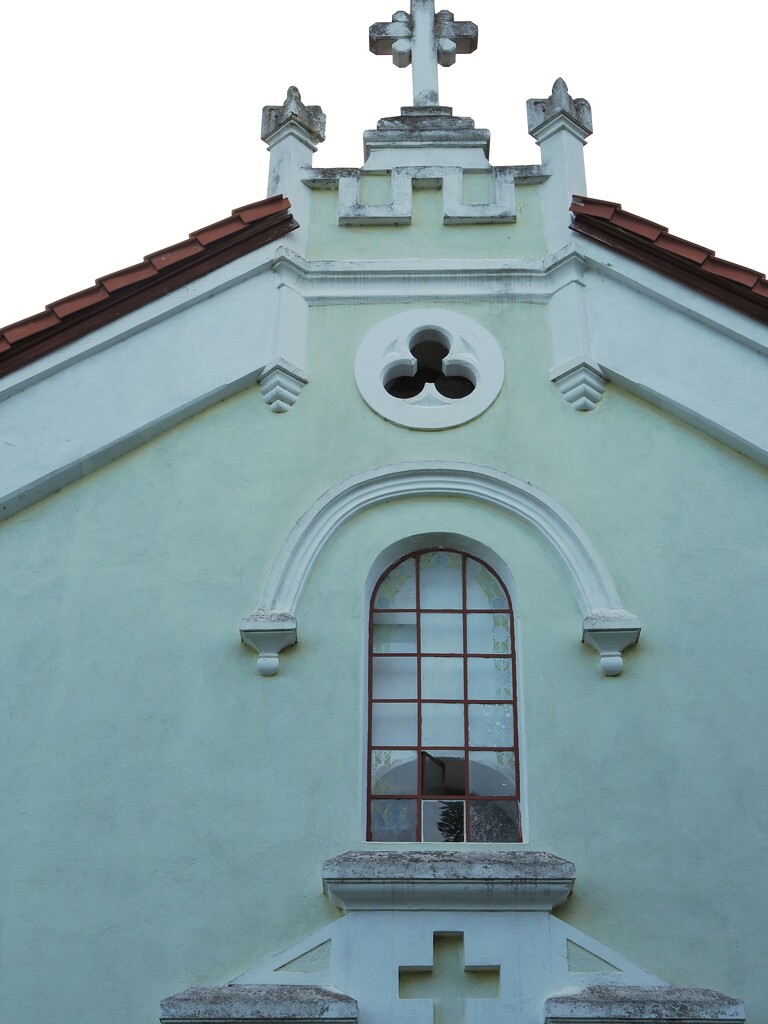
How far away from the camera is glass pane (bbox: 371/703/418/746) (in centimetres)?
848

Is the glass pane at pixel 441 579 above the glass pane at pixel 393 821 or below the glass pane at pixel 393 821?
above

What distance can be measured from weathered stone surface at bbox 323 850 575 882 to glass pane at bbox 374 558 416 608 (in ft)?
6.14

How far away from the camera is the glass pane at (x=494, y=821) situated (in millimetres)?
8094

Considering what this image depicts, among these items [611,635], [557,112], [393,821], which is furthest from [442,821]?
[557,112]

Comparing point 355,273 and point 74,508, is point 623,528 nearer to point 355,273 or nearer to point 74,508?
point 355,273

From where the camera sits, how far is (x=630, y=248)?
32.9 feet

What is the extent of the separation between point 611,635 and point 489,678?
82cm

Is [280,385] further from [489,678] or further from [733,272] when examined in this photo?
[733,272]

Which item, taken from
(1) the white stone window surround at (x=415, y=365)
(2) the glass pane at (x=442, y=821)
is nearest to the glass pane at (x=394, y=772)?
(2) the glass pane at (x=442, y=821)

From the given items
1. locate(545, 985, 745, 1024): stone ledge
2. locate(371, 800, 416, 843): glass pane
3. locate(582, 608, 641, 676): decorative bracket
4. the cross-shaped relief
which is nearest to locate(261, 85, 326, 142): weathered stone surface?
locate(582, 608, 641, 676): decorative bracket

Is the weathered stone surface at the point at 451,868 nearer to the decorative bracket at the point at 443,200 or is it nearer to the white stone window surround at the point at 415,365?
the white stone window surround at the point at 415,365

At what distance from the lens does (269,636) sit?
27.6 feet

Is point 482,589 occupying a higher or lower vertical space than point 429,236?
lower

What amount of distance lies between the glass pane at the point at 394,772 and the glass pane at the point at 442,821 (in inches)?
5.9
